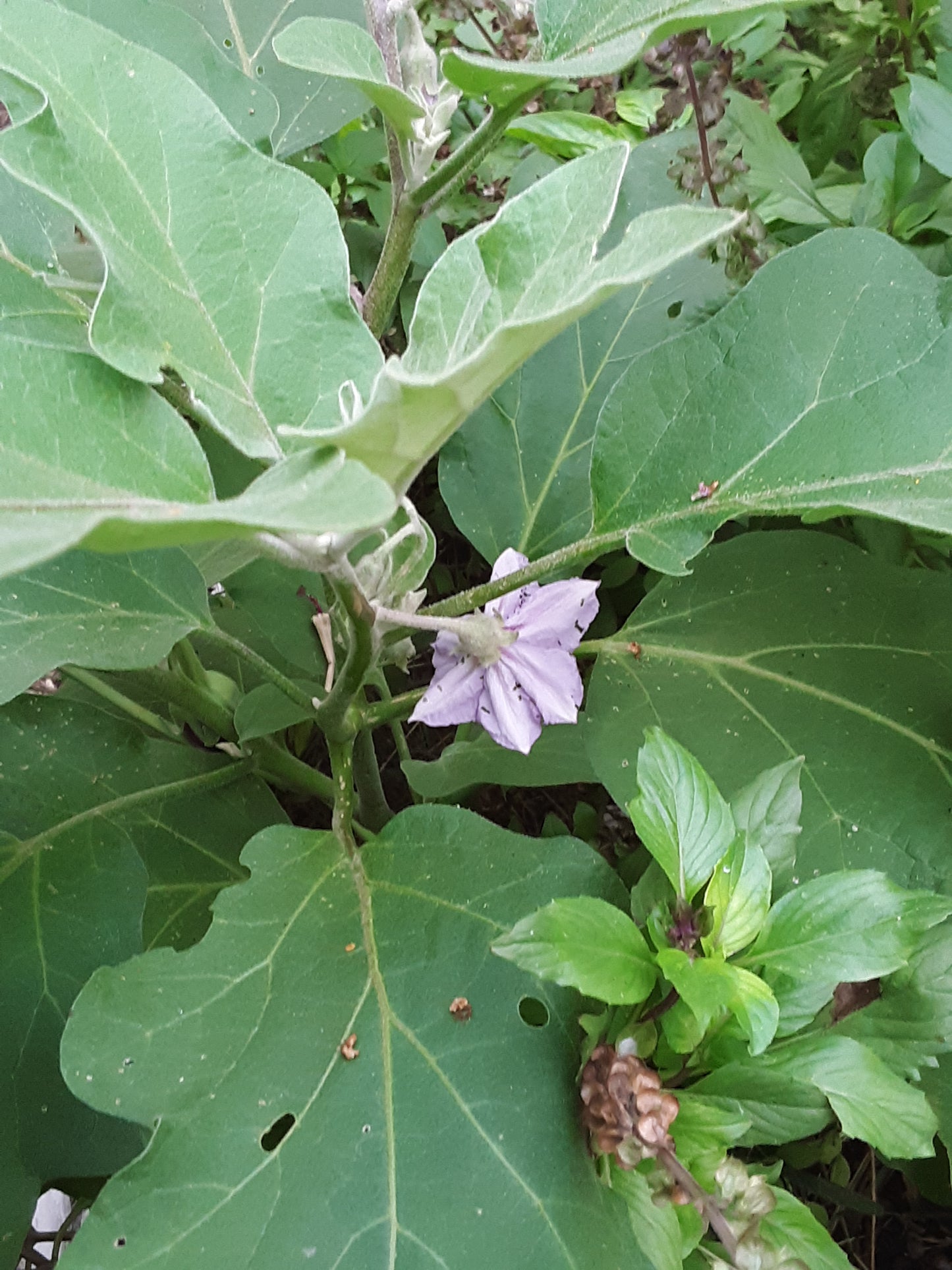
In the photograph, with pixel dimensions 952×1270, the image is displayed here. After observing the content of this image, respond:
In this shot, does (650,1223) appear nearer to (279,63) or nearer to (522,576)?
(522,576)

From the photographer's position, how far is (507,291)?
0.34 metres

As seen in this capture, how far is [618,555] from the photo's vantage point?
2.41 feet

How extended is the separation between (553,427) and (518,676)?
0.75ft

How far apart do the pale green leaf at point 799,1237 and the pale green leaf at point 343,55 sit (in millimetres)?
529

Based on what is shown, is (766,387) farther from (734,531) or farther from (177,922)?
(177,922)

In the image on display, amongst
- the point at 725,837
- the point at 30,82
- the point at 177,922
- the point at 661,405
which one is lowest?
the point at 177,922

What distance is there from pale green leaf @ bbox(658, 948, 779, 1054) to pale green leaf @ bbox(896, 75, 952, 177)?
46cm

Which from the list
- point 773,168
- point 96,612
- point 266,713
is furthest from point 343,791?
point 773,168

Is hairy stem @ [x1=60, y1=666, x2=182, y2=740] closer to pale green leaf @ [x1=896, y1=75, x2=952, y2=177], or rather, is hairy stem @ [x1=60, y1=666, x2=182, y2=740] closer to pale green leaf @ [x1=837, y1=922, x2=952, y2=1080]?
pale green leaf @ [x1=837, y1=922, x2=952, y2=1080]

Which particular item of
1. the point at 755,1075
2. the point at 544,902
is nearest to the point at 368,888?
the point at 544,902

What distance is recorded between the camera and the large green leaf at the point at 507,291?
272 mm

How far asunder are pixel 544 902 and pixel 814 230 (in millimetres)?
523

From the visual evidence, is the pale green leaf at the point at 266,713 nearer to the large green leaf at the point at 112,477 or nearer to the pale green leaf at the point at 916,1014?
the large green leaf at the point at 112,477

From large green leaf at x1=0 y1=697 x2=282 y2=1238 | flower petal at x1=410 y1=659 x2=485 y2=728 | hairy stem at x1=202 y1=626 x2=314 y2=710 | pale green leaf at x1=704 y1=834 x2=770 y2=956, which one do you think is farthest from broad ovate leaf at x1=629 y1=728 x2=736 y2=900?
large green leaf at x1=0 y1=697 x2=282 y2=1238
